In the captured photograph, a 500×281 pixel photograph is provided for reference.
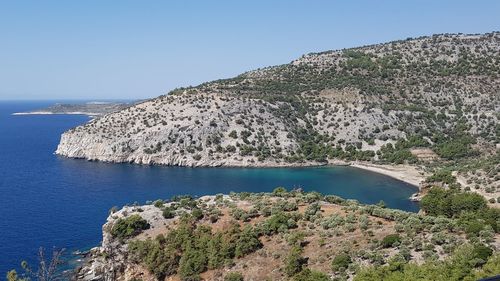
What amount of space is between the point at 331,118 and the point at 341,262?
10920 cm

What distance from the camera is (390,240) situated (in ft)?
122

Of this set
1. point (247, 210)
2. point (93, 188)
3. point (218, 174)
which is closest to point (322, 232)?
point (247, 210)

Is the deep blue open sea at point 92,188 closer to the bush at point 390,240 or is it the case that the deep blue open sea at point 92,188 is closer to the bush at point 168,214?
the bush at point 168,214

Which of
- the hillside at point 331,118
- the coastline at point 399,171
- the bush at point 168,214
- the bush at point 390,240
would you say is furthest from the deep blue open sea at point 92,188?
the bush at point 390,240

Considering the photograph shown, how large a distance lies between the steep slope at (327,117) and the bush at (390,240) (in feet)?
282

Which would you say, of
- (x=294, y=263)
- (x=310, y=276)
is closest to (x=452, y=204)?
(x=294, y=263)

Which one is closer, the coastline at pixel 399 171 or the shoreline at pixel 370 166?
the coastline at pixel 399 171

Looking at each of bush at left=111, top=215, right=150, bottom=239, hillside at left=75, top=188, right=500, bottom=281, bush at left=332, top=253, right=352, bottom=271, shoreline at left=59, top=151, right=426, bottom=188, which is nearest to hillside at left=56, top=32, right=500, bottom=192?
shoreline at left=59, top=151, right=426, bottom=188

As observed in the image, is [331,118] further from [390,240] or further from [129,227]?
[390,240]

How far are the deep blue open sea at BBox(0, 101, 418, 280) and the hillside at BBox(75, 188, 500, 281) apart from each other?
12.2 meters

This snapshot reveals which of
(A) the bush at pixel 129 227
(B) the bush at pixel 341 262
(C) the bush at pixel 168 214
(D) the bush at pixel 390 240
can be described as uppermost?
(D) the bush at pixel 390 240

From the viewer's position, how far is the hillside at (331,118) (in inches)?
5017

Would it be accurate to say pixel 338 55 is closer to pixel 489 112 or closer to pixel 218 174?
Answer: pixel 489 112

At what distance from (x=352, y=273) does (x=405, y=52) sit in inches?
5868
